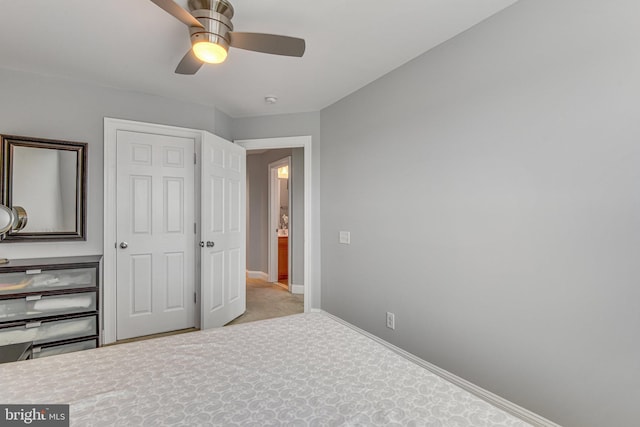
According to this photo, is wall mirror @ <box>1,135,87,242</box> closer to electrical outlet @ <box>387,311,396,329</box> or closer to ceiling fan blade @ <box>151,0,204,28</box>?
ceiling fan blade @ <box>151,0,204,28</box>

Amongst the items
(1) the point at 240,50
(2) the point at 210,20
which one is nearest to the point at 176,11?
(2) the point at 210,20

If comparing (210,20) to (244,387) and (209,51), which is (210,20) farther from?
(244,387)

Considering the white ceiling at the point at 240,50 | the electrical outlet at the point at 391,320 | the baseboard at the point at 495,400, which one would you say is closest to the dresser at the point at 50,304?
the white ceiling at the point at 240,50

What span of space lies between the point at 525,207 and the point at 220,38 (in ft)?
6.21

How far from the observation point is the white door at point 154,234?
300 centimetres

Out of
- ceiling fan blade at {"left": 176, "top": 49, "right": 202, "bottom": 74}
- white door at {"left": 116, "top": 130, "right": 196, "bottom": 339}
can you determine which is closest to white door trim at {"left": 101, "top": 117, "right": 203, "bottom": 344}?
white door at {"left": 116, "top": 130, "right": 196, "bottom": 339}

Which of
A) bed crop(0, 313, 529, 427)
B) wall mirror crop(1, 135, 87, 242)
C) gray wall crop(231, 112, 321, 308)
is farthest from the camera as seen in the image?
gray wall crop(231, 112, 321, 308)

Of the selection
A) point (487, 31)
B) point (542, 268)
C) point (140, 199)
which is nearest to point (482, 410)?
point (542, 268)

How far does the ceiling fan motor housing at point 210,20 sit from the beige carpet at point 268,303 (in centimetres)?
282

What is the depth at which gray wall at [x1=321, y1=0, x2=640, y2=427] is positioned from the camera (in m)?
1.41

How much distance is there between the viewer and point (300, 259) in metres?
4.92

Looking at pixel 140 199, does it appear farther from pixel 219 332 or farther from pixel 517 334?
pixel 517 334

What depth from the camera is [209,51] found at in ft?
5.70

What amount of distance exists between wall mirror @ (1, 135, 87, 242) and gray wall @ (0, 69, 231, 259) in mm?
87
